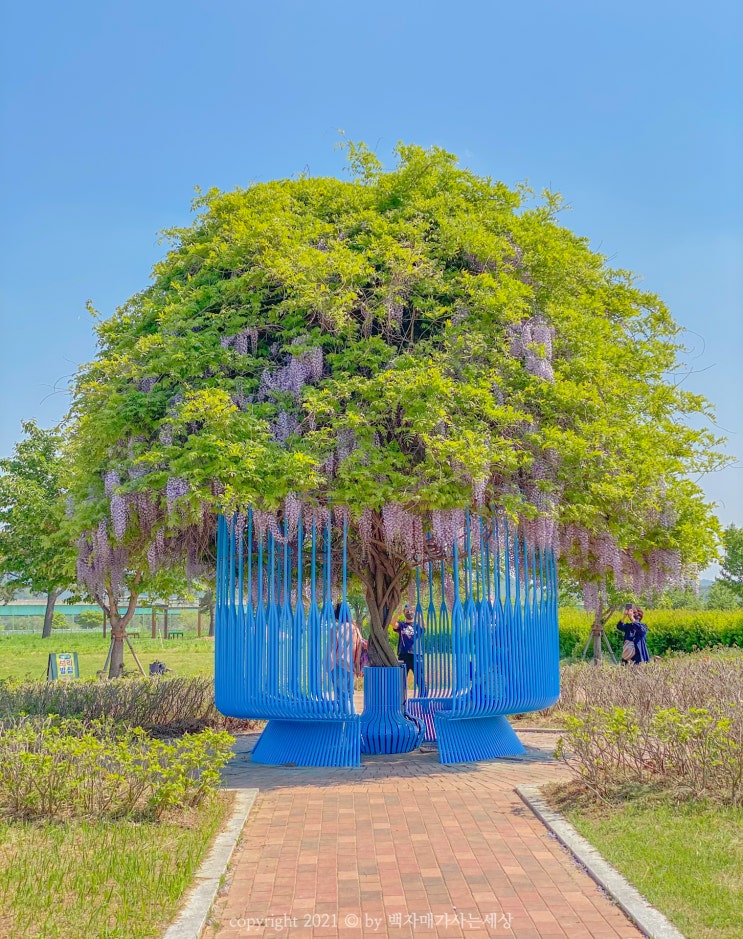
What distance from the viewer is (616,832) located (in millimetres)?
6418

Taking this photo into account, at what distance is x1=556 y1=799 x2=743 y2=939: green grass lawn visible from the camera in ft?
15.7

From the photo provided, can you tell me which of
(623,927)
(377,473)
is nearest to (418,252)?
(377,473)

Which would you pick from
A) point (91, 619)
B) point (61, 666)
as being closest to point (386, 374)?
point (61, 666)

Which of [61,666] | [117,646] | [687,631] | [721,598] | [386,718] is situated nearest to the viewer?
[386,718]

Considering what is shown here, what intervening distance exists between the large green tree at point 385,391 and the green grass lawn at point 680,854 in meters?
3.80

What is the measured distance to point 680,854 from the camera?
5773 millimetres

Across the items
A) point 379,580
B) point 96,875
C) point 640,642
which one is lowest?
point 96,875

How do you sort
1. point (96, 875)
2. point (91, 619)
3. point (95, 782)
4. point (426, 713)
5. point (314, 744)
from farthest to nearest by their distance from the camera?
1. point (91, 619)
2. point (426, 713)
3. point (314, 744)
4. point (95, 782)
5. point (96, 875)

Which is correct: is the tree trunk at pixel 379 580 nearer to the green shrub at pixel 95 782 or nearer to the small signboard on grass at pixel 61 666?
the green shrub at pixel 95 782

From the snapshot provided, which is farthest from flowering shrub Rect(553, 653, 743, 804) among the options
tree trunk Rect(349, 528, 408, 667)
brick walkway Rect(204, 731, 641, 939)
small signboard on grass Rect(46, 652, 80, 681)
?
small signboard on grass Rect(46, 652, 80, 681)

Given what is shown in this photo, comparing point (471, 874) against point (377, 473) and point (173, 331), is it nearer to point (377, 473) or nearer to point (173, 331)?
point (377, 473)

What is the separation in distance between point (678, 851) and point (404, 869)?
1706 millimetres

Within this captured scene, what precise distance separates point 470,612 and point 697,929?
5648 mm

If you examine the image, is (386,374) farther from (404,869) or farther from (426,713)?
(404,869)
